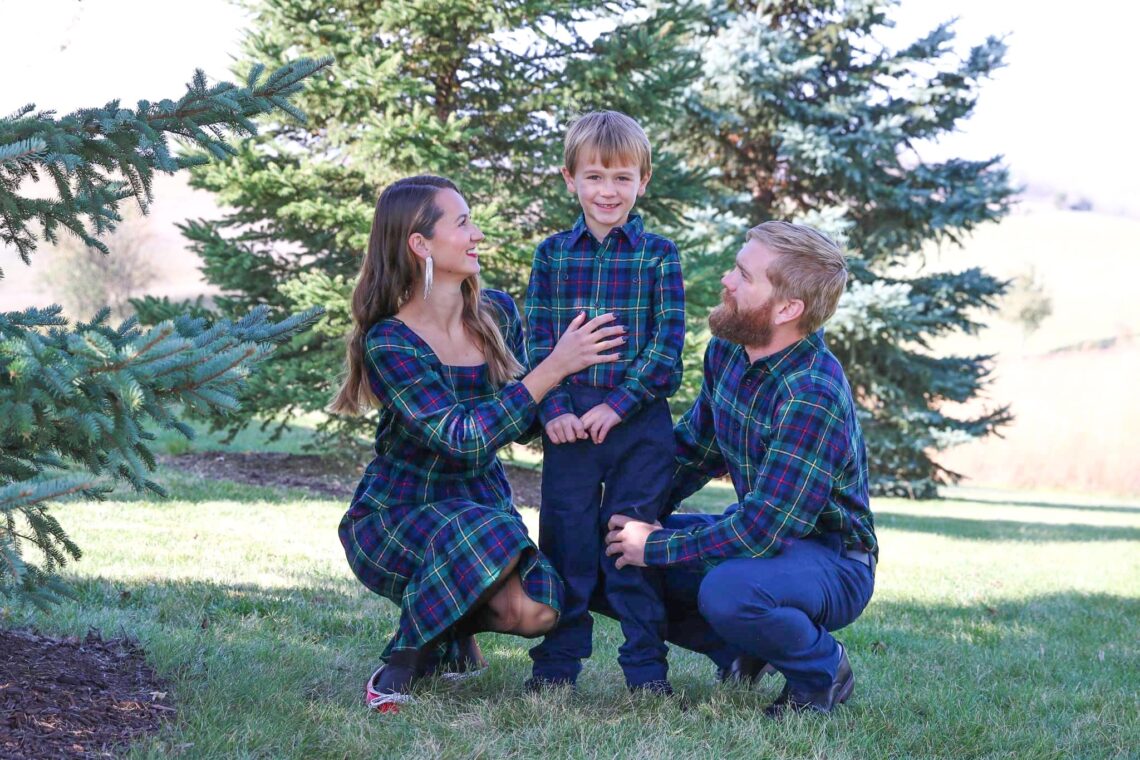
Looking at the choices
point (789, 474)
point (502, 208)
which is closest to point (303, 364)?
point (502, 208)

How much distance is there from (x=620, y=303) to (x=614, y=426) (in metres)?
0.38

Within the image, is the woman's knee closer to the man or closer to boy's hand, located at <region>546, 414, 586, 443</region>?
the man

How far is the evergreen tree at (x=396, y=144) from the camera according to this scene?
8789 millimetres

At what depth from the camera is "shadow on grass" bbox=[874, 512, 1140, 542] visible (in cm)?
1051

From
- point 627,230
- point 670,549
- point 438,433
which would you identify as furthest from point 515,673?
point 627,230

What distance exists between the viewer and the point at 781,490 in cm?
282

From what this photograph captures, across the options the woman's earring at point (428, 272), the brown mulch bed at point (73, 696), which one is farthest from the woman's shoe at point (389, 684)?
the woman's earring at point (428, 272)

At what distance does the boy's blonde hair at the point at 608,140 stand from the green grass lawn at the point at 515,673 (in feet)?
5.17

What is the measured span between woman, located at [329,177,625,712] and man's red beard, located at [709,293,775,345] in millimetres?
306

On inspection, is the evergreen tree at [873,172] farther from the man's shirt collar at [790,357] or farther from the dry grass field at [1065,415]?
the man's shirt collar at [790,357]

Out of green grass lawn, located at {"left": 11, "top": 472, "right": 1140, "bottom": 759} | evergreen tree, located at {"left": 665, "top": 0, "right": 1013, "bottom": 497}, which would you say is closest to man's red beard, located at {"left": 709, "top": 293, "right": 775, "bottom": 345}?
green grass lawn, located at {"left": 11, "top": 472, "right": 1140, "bottom": 759}

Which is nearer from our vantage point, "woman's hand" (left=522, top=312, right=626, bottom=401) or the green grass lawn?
the green grass lawn

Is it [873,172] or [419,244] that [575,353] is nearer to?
[419,244]

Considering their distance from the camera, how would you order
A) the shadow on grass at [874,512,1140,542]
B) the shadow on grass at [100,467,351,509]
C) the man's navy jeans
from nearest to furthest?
the man's navy jeans → the shadow on grass at [100,467,351,509] → the shadow on grass at [874,512,1140,542]
